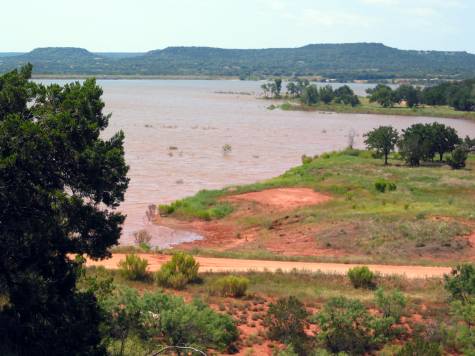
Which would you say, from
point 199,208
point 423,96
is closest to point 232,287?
point 199,208

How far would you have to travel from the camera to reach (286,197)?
40375mm

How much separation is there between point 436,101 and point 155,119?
6184 centimetres

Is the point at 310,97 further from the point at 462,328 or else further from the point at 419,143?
the point at 462,328

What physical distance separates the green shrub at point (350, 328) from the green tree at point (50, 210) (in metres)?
5.21

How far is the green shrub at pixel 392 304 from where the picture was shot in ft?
53.8

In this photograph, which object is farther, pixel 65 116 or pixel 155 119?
pixel 155 119

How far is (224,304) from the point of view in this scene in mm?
17344

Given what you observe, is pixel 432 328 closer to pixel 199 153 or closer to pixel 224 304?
pixel 224 304

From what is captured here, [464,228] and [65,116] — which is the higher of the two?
[65,116]

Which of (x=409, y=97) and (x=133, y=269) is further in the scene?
(x=409, y=97)

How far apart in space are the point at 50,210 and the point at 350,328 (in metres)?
7.33

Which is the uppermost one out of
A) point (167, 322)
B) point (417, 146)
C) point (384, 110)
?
point (384, 110)

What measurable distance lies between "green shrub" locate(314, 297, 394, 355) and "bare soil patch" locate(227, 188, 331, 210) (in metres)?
22.0

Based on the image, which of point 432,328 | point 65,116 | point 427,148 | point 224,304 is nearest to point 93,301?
point 65,116
